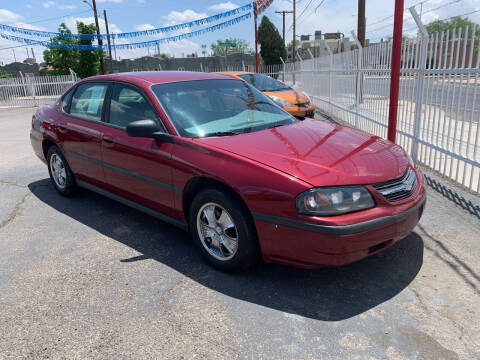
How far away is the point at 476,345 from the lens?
7.64 ft

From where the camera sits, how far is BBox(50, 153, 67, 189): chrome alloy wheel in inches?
199

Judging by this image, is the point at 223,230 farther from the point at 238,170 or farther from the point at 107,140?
the point at 107,140

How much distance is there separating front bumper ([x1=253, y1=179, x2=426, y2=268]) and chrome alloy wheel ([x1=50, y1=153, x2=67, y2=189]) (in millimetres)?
3296

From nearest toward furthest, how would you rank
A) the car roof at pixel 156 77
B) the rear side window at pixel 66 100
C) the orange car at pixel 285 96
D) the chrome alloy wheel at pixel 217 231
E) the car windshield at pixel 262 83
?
the chrome alloy wheel at pixel 217 231 → the car roof at pixel 156 77 → the rear side window at pixel 66 100 → the orange car at pixel 285 96 → the car windshield at pixel 262 83

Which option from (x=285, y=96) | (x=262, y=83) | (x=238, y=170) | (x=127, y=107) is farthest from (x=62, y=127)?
(x=262, y=83)

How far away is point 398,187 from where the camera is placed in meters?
2.91

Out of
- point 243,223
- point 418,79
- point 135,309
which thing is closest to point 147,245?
point 135,309

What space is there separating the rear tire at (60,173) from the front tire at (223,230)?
2403 mm

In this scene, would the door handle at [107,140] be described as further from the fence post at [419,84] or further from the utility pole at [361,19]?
the utility pole at [361,19]

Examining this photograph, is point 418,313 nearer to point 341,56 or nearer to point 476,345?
point 476,345

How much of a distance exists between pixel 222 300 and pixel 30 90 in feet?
74.7

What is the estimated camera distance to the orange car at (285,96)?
9.73 metres

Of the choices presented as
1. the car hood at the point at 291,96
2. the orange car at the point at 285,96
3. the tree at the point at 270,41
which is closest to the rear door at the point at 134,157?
the orange car at the point at 285,96

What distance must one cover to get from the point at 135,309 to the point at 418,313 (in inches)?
76.7
